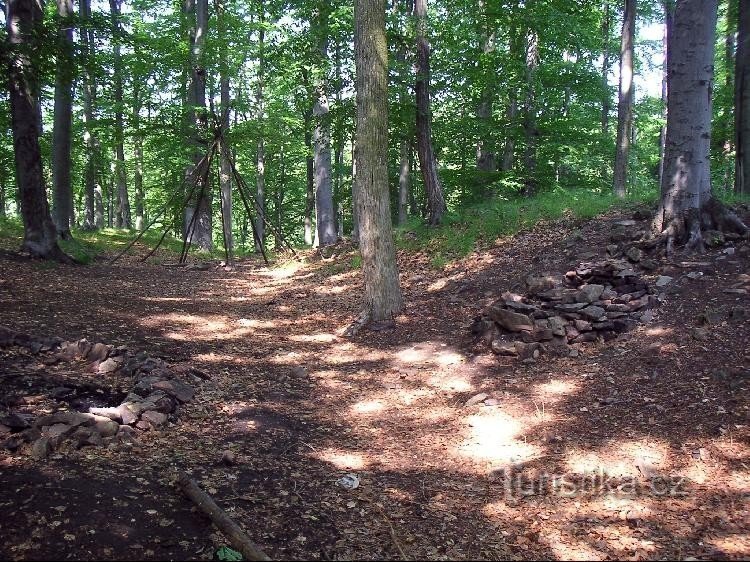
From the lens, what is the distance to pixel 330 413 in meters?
5.23

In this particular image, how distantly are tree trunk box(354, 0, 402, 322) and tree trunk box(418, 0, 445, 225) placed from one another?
3873mm

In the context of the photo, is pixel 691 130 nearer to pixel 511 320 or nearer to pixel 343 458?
pixel 511 320

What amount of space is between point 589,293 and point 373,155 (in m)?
3.67

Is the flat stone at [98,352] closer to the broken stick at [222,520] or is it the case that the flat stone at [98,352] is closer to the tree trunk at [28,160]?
the broken stick at [222,520]

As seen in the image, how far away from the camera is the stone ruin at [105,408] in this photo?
3.61m

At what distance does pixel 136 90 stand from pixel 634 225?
16.3 metres

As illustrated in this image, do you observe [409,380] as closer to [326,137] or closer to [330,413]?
[330,413]

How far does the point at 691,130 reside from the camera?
696 centimetres

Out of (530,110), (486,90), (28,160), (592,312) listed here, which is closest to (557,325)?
(592,312)

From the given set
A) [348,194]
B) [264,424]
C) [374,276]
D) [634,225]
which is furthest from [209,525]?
[348,194]

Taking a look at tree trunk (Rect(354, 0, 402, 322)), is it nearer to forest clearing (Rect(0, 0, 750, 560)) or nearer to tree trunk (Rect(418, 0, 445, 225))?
forest clearing (Rect(0, 0, 750, 560))

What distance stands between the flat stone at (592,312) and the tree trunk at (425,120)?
6.79m

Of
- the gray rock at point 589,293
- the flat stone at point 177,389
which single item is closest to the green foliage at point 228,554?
the flat stone at point 177,389

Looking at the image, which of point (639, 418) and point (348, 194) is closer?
point (639, 418)
